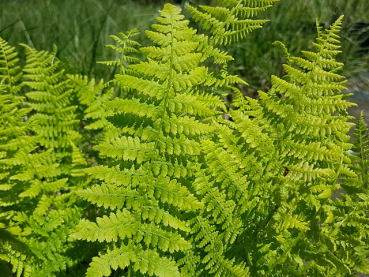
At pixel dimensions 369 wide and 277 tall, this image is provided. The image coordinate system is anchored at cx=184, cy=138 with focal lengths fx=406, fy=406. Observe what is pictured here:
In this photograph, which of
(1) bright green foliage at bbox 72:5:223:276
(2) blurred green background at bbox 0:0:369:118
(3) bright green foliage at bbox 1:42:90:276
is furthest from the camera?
(2) blurred green background at bbox 0:0:369:118

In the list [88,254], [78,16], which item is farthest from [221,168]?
[78,16]

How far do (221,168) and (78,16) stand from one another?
3.73 meters

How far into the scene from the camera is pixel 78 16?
14.6 feet

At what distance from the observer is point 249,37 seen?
15.0 ft

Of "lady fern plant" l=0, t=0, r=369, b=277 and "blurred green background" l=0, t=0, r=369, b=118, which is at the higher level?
"lady fern plant" l=0, t=0, r=369, b=277

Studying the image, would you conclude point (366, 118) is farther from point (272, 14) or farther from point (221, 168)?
point (221, 168)

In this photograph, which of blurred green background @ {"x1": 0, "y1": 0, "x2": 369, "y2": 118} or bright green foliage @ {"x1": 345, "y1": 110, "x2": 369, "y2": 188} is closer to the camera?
bright green foliage @ {"x1": 345, "y1": 110, "x2": 369, "y2": 188}

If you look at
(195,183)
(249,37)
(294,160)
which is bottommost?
(249,37)

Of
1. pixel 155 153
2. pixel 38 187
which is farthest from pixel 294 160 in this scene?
pixel 38 187

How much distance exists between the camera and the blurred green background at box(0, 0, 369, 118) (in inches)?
147

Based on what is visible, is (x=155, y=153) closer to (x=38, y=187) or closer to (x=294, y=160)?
(x=294, y=160)

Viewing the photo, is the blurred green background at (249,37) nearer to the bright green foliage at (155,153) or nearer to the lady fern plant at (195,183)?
the lady fern plant at (195,183)

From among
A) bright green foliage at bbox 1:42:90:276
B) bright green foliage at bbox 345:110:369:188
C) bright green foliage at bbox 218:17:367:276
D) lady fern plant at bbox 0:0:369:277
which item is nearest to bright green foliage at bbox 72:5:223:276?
lady fern plant at bbox 0:0:369:277

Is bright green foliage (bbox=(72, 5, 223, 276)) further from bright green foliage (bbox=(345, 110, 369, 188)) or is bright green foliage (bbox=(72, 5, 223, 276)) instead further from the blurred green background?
the blurred green background
